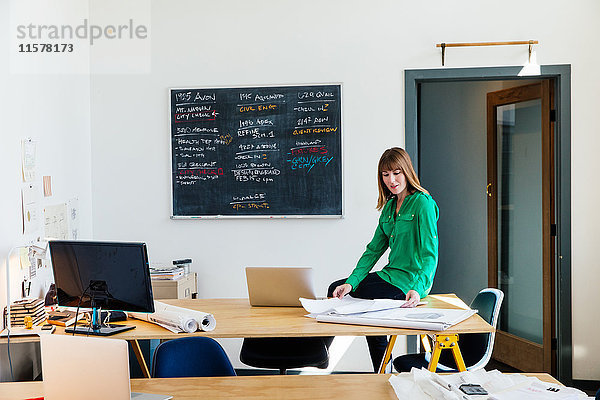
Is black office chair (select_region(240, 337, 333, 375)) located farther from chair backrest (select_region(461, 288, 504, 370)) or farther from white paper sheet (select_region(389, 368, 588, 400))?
white paper sheet (select_region(389, 368, 588, 400))

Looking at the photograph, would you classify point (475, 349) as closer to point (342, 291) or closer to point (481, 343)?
point (481, 343)

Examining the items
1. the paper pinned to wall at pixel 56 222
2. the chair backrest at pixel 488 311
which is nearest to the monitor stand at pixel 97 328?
the paper pinned to wall at pixel 56 222

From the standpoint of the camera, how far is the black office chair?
11.3 ft

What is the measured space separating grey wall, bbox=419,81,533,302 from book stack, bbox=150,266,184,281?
257cm

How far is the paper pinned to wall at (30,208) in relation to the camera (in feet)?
11.5

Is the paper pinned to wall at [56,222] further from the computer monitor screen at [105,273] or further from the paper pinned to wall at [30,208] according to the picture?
the computer monitor screen at [105,273]

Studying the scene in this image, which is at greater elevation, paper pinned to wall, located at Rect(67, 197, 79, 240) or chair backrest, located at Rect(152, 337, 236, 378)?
paper pinned to wall, located at Rect(67, 197, 79, 240)

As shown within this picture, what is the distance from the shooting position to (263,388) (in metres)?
2.17

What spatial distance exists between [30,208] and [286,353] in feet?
5.25

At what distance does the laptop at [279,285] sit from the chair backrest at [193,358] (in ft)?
2.42

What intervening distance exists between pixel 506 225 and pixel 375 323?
2510 mm

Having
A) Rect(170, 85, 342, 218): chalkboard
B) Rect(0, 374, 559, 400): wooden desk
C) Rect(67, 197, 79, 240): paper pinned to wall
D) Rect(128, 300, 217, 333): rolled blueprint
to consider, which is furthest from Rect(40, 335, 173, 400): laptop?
Rect(170, 85, 342, 218): chalkboard

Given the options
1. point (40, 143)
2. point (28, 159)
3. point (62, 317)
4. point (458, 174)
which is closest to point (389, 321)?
point (62, 317)

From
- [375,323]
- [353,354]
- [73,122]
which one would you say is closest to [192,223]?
[73,122]
